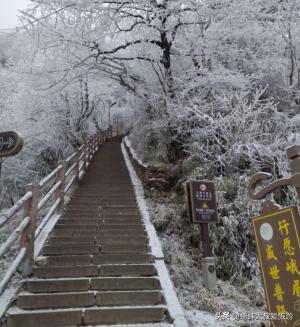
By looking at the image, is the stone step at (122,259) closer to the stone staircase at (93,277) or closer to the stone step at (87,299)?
the stone staircase at (93,277)

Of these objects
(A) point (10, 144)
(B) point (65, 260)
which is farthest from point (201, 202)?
(A) point (10, 144)

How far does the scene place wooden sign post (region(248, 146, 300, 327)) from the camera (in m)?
3.28

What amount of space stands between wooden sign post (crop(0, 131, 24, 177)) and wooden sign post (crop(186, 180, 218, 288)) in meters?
3.15

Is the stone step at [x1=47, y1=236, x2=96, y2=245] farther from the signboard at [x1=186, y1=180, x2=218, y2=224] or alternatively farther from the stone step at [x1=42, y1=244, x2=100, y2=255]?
the signboard at [x1=186, y1=180, x2=218, y2=224]

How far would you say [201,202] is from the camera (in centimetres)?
636

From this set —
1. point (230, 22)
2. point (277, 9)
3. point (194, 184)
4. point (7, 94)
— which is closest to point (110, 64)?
point (230, 22)

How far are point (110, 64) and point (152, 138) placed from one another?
4503mm

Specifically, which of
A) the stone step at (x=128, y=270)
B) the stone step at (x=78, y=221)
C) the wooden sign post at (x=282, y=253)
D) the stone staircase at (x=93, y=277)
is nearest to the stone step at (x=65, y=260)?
the stone staircase at (x=93, y=277)

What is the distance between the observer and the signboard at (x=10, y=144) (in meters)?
5.71

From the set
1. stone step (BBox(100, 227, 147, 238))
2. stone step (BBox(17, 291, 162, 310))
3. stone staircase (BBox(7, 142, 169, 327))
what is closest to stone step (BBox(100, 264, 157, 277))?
stone staircase (BBox(7, 142, 169, 327))

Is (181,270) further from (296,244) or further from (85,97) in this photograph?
(85,97)

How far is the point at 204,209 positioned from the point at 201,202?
0.14 meters

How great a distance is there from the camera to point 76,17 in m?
8.57

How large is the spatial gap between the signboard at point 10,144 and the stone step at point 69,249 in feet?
6.13
